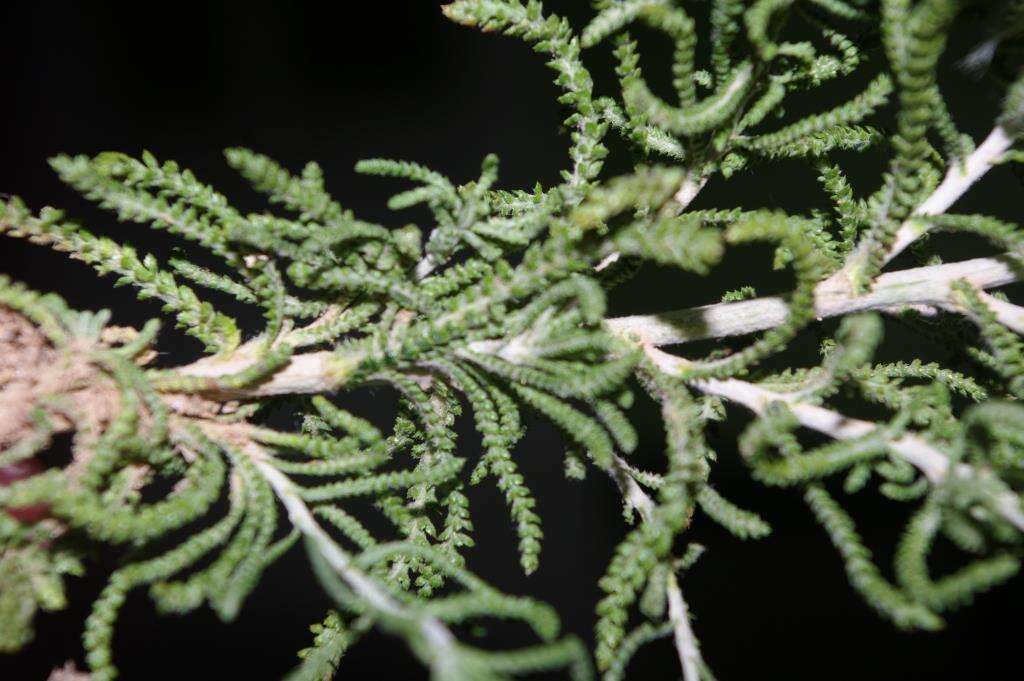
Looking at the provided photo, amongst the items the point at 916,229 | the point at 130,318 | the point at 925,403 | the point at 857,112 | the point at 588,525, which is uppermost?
the point at 130,318

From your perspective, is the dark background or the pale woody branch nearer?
the pale woody branch

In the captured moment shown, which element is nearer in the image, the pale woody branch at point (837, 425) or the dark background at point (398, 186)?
the pale woody branch at point (837, 425)

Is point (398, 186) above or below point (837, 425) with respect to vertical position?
above

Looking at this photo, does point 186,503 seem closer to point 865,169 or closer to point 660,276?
point 660,276

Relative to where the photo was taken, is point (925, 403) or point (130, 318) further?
point (130, 318)

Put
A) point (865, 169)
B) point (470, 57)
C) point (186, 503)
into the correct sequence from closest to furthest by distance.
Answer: point (186, 503)
point (865, 169)
point (470, 57)

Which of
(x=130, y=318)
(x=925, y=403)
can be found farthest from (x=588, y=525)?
(x=925, y=403)

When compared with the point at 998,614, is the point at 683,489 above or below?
above

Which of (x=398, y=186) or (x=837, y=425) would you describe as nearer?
(x=837, y=425)
